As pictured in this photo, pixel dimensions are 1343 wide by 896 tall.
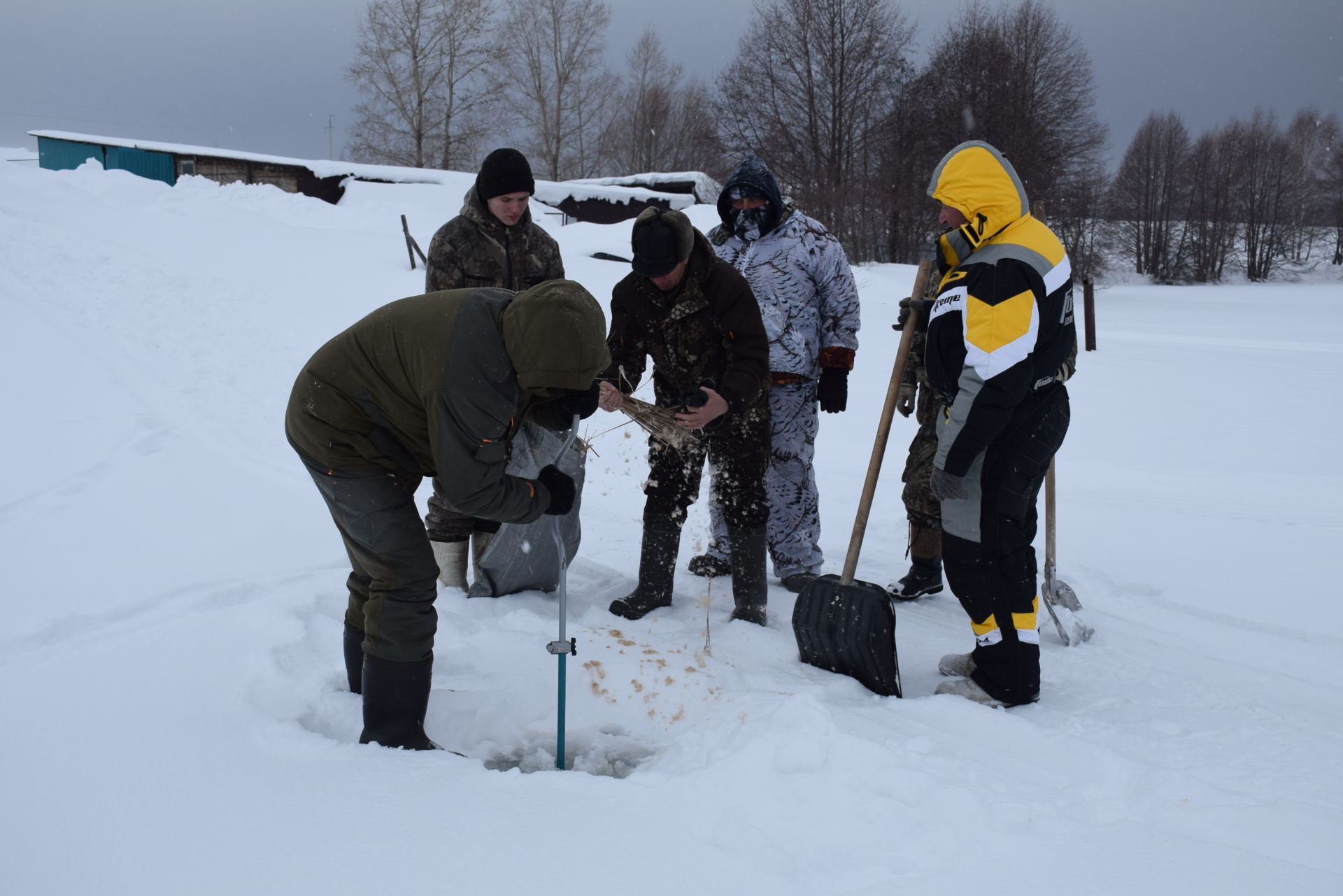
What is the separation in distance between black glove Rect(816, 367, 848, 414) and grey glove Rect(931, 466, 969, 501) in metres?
0.91

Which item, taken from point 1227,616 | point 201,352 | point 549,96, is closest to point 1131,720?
point 1227,616

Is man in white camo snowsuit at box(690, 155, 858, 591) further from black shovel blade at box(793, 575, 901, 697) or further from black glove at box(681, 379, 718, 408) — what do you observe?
black shovel blade at box(793, 575, 901, 697)

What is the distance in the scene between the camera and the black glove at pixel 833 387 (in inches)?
149

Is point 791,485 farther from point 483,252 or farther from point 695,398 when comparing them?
point 483,252

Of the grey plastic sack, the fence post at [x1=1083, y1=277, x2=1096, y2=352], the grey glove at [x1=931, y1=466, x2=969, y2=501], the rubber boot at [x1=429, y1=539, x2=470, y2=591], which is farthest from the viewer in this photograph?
the fence post at [x1=1083, y1=277, x2=1096, y2=352]

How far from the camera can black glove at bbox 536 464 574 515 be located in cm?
254

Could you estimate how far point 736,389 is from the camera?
133 inches

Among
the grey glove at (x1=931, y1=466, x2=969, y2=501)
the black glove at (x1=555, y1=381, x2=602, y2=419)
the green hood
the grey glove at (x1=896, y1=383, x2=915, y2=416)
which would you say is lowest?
the grey glove at (x1=931, y1=466, x2=969, y2=501)

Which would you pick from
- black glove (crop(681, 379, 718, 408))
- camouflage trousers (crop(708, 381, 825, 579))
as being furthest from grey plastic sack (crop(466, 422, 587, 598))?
camouflage trousers (crop(708, 381, 825, 579))

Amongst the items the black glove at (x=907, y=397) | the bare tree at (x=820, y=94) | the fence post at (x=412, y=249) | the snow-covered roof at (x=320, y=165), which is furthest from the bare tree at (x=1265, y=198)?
the black glove at (x=907, y=397)

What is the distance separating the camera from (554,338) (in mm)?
2107

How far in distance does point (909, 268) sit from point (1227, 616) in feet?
62.5

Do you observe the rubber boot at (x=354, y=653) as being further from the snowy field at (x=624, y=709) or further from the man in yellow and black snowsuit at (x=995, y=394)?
the man in yellow and black snowsuit at (x=995, y=394)

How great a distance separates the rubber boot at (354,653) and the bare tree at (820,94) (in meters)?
25.4
